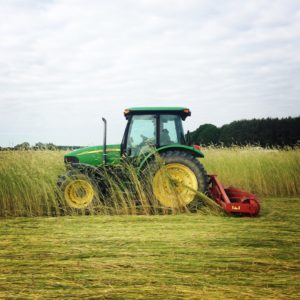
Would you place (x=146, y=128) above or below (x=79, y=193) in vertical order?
above

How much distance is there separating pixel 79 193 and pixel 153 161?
1.39 metres

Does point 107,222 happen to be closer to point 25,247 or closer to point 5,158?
point 25,247

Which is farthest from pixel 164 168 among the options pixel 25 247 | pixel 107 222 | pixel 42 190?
pixel 25 247

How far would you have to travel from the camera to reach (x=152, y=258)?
3.59 meters

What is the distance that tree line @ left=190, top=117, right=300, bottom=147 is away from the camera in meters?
25.4

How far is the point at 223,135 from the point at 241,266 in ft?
87.7

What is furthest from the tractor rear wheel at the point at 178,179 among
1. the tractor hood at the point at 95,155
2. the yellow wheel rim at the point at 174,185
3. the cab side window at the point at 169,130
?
the tractor hood at the point at 95,155

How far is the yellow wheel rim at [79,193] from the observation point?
6.51 m

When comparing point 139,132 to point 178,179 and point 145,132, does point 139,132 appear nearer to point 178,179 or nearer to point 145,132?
point 145,132

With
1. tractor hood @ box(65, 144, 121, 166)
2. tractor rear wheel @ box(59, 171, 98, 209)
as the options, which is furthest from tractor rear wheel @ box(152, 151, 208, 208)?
tractor rear wheel @ box(59, 171, 98, 209)

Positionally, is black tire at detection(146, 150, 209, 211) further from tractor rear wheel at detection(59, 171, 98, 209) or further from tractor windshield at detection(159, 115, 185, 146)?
tractor rear wheel at detection(59, 171, 98, 209)

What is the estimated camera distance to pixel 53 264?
137 inches

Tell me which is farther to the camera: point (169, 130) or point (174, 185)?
point (169, 130)

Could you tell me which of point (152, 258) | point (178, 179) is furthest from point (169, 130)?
point (152, 258)
